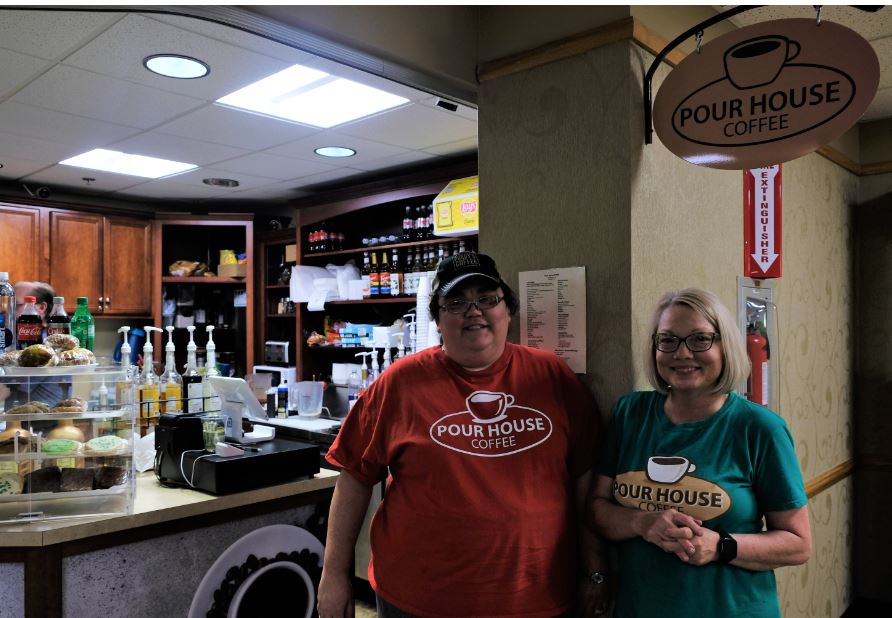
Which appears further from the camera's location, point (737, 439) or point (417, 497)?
point (417, 497)

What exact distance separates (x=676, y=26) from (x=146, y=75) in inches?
90.3

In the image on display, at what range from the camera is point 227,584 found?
7.11 feet

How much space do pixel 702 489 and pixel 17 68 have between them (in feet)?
10.6

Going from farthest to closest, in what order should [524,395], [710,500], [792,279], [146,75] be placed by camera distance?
[146,75] → [792,279] → [524,395] → [710,500]

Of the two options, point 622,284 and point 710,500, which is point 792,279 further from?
point 710,500

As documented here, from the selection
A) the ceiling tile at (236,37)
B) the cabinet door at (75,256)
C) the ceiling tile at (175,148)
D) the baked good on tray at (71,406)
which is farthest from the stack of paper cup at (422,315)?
the cabinet door at (75,256)

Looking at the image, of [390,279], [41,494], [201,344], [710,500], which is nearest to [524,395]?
[710,500]

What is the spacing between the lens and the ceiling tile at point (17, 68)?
9.49 ft

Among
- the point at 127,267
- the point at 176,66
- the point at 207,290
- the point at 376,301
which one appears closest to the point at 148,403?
the point at 176,66

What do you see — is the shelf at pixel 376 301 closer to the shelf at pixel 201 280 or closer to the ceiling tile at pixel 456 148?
the ceiling tile at pixel 456 148

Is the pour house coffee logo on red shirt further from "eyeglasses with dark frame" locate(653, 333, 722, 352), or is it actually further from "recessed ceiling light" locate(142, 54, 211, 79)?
"recessed ceiling light" locate(142, 54, 211, 79)

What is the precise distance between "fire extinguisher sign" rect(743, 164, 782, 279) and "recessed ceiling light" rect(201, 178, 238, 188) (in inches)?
162

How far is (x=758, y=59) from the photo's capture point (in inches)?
62.6

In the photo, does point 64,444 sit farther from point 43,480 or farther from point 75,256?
point 75,256
